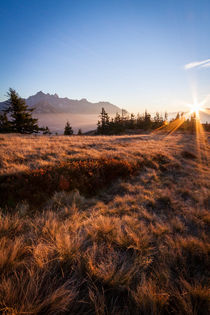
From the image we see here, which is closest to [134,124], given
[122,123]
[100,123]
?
[122,123]

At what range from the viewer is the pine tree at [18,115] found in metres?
29.8

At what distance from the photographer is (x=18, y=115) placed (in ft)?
100


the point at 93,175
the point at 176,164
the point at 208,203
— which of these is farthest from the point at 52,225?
the point at 176,164

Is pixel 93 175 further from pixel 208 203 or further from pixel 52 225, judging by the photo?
pixel 208 203

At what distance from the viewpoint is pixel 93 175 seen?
538 centimetres

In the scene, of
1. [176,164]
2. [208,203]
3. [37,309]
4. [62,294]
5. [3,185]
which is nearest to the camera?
[37,309]

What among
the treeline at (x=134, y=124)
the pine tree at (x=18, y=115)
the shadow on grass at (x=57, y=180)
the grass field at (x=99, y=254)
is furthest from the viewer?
the treeline at (x=134, y=124)

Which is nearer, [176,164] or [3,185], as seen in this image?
[3,185]

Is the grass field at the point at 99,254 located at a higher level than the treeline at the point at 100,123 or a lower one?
lower

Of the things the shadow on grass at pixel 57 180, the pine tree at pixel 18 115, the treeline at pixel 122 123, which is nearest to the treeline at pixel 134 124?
the treeline at pixel 122 123

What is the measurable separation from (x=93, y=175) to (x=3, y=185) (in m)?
3.12

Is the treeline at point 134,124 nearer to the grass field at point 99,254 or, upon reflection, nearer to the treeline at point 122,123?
the treeline at point 122,123

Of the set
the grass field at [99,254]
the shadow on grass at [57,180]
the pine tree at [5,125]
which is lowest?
the grass field at [99,254]

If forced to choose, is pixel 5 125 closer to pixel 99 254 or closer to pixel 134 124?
pixel 99 254
